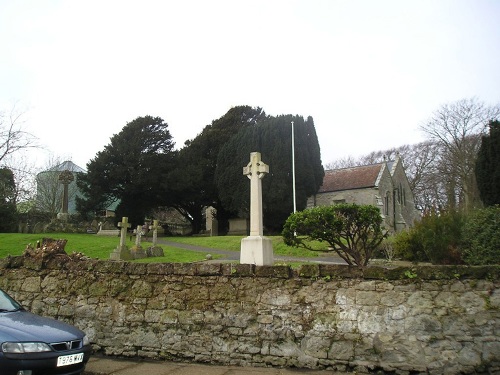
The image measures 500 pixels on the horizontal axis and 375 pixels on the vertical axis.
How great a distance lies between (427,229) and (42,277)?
44.8 feet

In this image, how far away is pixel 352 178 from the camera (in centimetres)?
3975

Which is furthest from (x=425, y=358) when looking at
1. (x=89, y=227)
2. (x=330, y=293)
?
(x=89, y=227)

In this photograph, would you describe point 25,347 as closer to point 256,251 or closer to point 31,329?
point 31,329

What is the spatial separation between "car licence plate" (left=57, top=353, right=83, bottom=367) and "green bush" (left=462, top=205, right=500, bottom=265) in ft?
36.1

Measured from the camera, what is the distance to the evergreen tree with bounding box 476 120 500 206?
16641 millimetres

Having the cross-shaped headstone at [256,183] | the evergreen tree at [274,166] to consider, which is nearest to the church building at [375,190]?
the evergreen tree at [274,166]

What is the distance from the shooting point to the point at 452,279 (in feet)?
16.8

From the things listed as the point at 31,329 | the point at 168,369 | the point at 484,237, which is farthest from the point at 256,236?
the point at 484,237

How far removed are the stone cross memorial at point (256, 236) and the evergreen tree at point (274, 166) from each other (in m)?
23.4

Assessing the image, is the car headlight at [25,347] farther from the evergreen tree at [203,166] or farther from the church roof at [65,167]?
the church roof at [65,167]

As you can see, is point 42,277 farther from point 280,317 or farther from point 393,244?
point 393,244

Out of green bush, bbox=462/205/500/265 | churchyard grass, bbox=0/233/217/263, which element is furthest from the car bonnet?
churchyard grass, bbox=0/233/217/263

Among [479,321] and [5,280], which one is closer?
[479,321]

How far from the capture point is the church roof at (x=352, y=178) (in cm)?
3772
